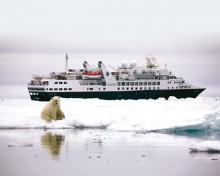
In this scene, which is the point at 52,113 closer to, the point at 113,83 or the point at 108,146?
the point at 108,146

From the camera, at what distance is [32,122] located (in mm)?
15297

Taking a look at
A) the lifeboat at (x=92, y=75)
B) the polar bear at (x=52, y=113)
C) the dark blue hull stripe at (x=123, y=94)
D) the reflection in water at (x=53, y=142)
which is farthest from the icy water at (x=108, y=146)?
the lifeboat at (x=92, y=75)

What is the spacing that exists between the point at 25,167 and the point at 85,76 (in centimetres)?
2411

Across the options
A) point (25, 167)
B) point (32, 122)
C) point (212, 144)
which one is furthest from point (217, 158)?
point (32, 122)

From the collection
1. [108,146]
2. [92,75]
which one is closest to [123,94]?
[92,75]

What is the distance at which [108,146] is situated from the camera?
11.3m

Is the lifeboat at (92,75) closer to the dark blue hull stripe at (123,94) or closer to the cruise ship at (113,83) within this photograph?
the cruise ship at (113,83)

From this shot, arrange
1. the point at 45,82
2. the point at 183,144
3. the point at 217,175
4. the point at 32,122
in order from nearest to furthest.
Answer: the point at 217,175, the point at 183,144, the point at 32,122, the point at 45,82

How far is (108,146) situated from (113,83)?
2217cm

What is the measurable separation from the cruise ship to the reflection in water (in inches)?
733

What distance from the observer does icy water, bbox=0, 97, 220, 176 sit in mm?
8836

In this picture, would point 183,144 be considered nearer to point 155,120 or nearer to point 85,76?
point 155,120

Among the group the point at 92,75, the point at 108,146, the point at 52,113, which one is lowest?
the point at 108,146

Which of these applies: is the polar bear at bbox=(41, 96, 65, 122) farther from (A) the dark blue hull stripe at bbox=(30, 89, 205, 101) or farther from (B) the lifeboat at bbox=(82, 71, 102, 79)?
(B) the lifeboat at bbox=(82, 71, 102, 79)
